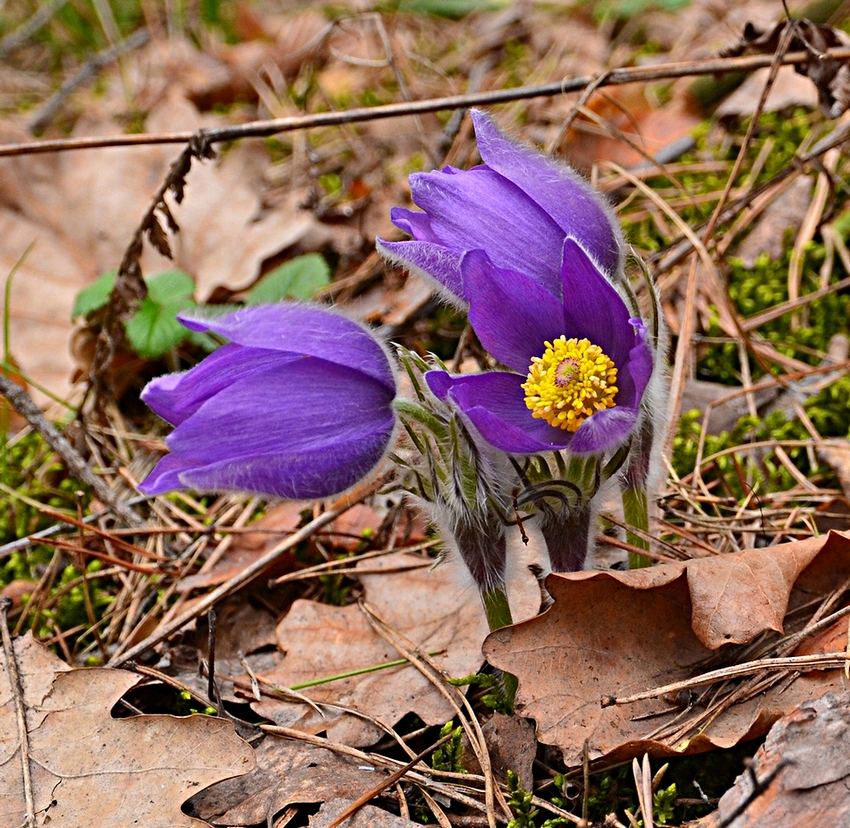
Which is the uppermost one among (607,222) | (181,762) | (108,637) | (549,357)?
(607,222)

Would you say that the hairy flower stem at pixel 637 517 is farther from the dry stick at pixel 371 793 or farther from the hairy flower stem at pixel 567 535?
the dry stick at pixel 371 793

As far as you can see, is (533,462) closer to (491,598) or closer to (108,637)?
(491,598)

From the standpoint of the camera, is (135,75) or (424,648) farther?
(135,75)

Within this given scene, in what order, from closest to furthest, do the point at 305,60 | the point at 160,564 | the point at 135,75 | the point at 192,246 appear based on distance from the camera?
1. the point at 160,564
2. the point at 192,246
3. the point at 305,60
4. the point at 135,75

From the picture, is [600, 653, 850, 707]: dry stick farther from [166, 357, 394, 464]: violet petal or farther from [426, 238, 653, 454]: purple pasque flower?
[166, 357, 394, 464]: violet petal

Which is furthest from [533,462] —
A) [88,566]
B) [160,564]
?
[88,566]

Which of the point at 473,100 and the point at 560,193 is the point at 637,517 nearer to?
the point at 560,193

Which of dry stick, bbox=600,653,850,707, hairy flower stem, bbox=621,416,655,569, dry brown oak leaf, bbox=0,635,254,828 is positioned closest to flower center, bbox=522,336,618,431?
hairy flower stem, bbox=621,416,655,569
